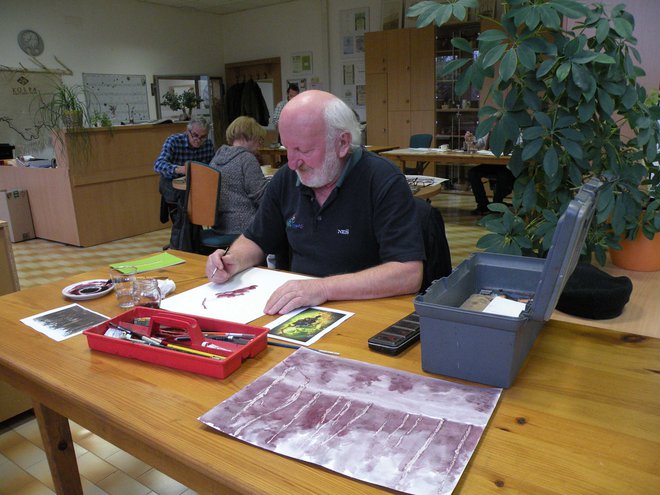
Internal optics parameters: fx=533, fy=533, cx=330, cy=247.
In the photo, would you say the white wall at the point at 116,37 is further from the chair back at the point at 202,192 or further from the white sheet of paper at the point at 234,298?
the white sheet of paper at the point at 234,298

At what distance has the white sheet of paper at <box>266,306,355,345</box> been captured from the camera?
1.19 m

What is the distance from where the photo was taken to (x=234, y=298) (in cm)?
146

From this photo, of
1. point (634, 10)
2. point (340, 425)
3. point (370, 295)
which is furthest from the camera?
point (634, 10)

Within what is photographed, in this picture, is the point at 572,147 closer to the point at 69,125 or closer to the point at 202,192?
the point at 202,192

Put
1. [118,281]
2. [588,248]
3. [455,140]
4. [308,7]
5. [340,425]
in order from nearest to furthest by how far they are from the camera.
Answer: [340,425] → [118,281] → [588,248] → [455,140] → [308,7]

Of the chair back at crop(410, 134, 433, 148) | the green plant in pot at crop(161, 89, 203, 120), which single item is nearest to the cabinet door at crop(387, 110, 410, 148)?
the chair back at crop(410, 134, 433, 148)

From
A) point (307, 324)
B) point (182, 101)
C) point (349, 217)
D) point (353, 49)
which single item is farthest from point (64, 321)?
point (353, 49)

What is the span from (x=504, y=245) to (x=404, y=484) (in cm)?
157

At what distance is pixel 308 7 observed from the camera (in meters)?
8.87

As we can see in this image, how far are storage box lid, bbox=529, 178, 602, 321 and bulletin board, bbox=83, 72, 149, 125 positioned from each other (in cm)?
833

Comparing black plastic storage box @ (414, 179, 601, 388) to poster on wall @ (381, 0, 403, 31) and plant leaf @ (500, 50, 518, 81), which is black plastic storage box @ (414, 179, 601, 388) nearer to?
plant leaf @ (500, 50, 518, 81)

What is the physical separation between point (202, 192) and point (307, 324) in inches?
95.5

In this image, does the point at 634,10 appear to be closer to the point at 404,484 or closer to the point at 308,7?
the point at 404,484

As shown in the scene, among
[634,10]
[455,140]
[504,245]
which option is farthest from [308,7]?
[504,245]
